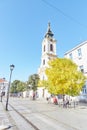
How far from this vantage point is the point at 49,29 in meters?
64.1

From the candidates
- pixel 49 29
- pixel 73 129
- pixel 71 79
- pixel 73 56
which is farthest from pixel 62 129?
pixel 49 29

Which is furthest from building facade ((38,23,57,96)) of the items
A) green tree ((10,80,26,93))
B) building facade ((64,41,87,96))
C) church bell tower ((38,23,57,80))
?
green tree ((10,80,26,93))

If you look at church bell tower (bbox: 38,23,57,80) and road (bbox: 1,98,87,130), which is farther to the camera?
church bell tower (bbox: 38,23,57,80)

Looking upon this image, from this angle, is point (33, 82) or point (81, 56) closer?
point (81, 56)

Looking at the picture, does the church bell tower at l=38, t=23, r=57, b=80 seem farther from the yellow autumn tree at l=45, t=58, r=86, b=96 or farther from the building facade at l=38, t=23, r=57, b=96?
the yellow autumn tree at l=45, t=58, r=86, b=96

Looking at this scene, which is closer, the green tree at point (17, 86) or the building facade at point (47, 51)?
the building facade at point (47, 51)

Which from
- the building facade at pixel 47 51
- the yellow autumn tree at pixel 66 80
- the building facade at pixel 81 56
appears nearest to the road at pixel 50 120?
the yellow autumn tree at pixel 66 80

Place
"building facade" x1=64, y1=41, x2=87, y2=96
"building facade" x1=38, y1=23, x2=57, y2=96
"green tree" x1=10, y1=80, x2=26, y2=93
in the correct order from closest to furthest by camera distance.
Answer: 1. "building facade" x1=64, y1=41, x2=87, y2=96
2. "building facade" x1=38, y1=23, x2=57, y2=96
3. "green tree" x1=10, y1=80, x2=26, y2=93

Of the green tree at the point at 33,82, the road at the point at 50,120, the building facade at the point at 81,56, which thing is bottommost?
the road at the point at 50,120

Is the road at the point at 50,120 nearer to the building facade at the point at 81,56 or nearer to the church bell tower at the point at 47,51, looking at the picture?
the building facade at the point at 81,56

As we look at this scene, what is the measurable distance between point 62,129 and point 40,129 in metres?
1.22

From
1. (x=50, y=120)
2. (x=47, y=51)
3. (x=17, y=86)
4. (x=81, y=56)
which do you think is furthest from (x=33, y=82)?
(x=50, y=120)

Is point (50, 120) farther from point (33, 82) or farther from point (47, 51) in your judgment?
point (47, 51)

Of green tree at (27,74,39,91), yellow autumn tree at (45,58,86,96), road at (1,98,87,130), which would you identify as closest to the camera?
road at (1,98,87,130)
